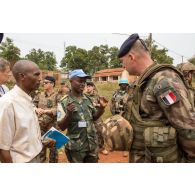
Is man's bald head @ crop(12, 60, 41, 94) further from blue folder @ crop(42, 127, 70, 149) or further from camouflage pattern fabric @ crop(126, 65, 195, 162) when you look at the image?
camouflage pattern fabric @ crop(126, 65, 195, 162)

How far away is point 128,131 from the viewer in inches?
87.8

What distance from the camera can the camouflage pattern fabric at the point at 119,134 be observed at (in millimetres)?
2230

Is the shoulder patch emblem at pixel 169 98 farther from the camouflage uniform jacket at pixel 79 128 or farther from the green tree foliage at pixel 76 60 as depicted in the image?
the green tree foliage at pixel 76 60

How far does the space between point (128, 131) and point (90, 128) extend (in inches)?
65.8

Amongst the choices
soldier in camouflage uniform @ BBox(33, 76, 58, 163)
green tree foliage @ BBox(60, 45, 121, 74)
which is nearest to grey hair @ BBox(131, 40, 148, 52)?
soldier in camouflage uniform @ BBox(33, 76, 58, 163)

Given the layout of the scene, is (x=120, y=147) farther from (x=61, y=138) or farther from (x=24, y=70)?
(x=24, y=70)

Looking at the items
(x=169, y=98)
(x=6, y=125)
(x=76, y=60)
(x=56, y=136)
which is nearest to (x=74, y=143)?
(x=56, y=136)

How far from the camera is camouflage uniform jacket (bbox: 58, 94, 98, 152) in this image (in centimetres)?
374

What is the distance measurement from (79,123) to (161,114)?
1782mm

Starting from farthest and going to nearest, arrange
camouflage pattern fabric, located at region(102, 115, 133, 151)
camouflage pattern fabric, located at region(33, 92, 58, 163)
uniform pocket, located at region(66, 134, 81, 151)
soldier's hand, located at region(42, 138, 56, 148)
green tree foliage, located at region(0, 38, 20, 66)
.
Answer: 1. green tree foliage, located at region(0, 38, 20, 66)
2. camouflage pattern fabric, located at region(33, 92, 58, 163)
3. uniform pocket, located at region(66, 134, 81, 151)
4. soldier's hand, located at region(42, 138, 56, 148)
5. camouflage pattern fabric, located at region(102, 115, 133, 151)

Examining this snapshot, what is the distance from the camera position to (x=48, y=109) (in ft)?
18.6

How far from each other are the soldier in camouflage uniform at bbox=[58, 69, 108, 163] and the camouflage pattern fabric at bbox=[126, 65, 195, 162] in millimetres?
1434

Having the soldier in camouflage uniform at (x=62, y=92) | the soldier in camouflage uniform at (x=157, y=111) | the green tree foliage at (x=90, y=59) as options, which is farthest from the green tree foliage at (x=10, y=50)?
the soldier in camouflage uniform at (x=157, y=111)

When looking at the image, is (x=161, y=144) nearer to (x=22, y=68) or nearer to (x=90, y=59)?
(x=22, y=68)
